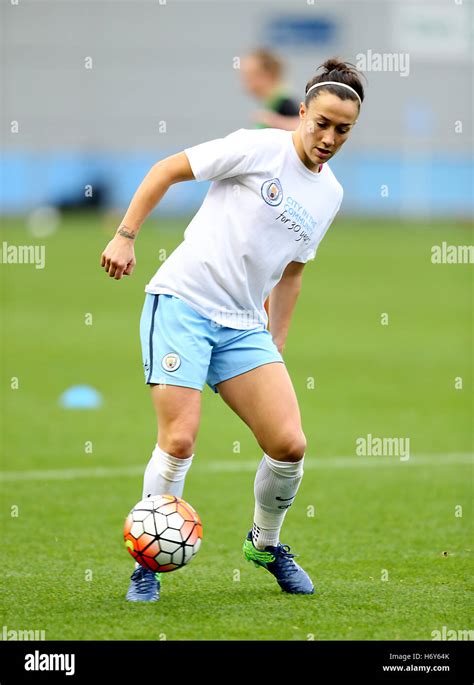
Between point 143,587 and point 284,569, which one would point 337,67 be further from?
point 143,587

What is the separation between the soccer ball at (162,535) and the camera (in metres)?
5.18

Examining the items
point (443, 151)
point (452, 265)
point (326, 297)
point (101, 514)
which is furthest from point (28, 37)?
point (101, 514)

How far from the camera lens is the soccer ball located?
17.0 ft

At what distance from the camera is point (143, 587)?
5.47 m

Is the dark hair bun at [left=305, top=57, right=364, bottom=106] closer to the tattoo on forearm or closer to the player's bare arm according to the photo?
the player's bare arm

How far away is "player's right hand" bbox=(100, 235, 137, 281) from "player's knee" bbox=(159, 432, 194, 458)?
774mm

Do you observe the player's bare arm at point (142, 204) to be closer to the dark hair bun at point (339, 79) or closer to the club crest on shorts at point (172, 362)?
the club crest on shorts at point (172, 362)

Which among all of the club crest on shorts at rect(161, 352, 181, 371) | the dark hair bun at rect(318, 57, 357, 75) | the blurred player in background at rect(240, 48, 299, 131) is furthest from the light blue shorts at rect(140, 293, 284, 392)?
the blurred player in background at rect(240, 48, 299, 131)

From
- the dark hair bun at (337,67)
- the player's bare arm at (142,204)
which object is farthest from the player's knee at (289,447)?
the dark hair bun at (337,67)

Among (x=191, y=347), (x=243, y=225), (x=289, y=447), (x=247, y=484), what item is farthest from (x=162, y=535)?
(x=247, y=484)

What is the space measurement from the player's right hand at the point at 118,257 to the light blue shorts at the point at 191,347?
0.34m

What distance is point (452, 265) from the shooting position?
27.2 meters
